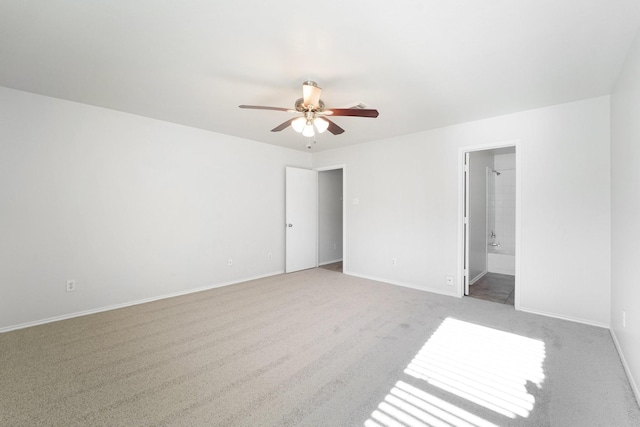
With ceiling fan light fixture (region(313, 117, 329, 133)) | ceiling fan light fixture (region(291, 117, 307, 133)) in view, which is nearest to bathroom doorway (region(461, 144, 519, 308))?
ceiling fan light fixture (region(313, 117, 329, 133))

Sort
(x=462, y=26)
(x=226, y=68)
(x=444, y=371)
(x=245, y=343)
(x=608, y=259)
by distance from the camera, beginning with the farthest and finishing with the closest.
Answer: (x=608, y=259) < (x=245, y=343) < (x=226, y=68) < (x=444, y=371) < (x=462, y=26)

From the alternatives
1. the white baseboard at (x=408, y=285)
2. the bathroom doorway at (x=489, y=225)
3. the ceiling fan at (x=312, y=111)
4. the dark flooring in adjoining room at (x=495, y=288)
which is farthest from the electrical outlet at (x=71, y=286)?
the dark flooring in adjoining room at (x=495, y=288)

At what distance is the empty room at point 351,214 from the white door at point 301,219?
1.21ft

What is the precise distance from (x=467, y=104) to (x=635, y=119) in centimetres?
144

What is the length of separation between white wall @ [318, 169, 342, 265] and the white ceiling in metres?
3.17

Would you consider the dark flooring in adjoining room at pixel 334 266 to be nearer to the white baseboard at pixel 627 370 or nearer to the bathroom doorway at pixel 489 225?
the bathroom doorway at pixel 489 225

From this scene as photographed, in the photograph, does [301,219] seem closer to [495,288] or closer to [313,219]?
[313,219]

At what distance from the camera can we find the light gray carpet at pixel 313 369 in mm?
1689

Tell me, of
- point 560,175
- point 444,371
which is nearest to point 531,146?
point 560,175

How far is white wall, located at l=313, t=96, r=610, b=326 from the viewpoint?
297cm

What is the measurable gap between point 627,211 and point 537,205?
112 centimetres

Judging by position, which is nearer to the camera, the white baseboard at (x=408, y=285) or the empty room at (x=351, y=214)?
the empty room at (x=351, y=214)

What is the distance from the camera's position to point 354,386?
1948 mm

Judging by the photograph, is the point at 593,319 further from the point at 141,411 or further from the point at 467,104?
the point at 141,411
